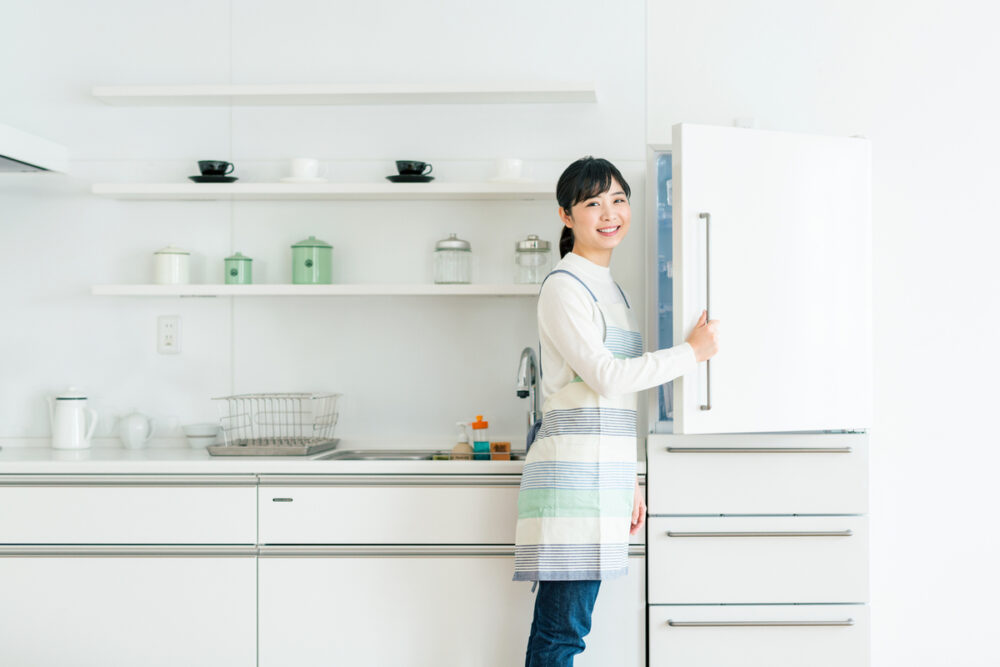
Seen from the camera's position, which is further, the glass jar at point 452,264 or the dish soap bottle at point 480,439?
the glass jar at point 452,264

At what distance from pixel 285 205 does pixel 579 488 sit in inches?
57.8

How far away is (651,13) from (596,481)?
163cm

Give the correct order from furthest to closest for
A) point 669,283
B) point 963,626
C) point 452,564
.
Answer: point 963,626 < point 669,283 < point 452,564

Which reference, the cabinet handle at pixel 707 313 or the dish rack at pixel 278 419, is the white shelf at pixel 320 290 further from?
the cabinet handle at pixel 707 313

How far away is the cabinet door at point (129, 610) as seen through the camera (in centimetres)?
231

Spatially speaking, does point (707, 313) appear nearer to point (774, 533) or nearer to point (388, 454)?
point (774, 533)

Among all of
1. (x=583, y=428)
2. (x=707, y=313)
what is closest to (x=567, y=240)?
(x=707, y=313)

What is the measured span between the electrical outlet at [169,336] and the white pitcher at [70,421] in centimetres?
29

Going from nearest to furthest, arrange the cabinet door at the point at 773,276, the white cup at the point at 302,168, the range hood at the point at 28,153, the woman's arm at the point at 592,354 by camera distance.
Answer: the woman's arm at the point at 592,354, the cabinet door at the point at 773,276, the range hood at the point at 28,153, the white cup at the point at 302,168

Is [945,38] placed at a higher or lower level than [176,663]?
higher

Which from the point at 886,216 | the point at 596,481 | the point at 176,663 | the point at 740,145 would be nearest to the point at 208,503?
the point at 176,663

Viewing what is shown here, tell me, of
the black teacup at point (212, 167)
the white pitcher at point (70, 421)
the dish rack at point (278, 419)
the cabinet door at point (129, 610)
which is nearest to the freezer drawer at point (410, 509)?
the cabinet door at point (129, 610)

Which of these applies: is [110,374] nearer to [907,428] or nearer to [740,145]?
[740,145]

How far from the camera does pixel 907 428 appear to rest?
272cm
